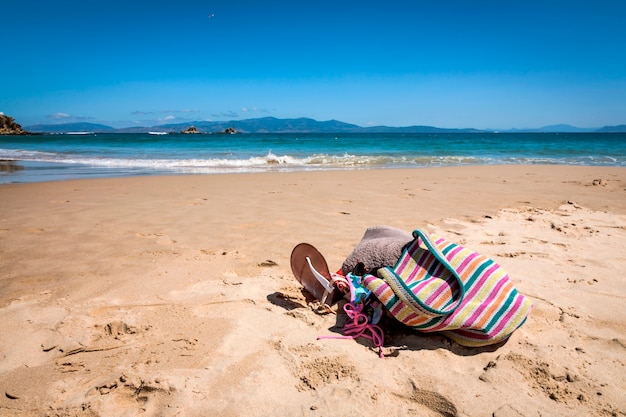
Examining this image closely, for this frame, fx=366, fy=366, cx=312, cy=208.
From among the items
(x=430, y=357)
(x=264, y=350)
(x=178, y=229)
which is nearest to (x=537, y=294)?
(x=430, y=357)

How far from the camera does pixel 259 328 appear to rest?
88.8 inches

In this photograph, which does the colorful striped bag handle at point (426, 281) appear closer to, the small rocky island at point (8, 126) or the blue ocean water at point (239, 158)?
the blue ocean water at point (239, 158)

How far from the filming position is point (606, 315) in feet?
7.70

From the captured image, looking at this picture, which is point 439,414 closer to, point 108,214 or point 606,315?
point 606,315

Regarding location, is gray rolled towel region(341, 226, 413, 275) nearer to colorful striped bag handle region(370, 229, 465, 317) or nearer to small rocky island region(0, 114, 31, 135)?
colorful striped bag handle region(370, 229, 465, 317)

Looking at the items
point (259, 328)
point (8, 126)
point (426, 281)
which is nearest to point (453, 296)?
point (426, 281)

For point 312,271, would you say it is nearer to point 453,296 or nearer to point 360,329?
point 360,329

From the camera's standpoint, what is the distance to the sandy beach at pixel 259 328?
1677 mm

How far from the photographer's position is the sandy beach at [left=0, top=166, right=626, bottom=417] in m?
1.68

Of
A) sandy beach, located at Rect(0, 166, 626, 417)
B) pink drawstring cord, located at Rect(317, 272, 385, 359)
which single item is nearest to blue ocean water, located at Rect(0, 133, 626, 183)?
sandy beach, located at Rect(0, 166, 626, 417)

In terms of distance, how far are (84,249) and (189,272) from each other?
4.30 ft

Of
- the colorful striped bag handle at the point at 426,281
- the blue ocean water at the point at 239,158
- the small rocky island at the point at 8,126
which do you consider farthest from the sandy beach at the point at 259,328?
the small rocky island at the point at 8,126

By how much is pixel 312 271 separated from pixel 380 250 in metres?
0.49

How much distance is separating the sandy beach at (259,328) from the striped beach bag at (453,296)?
13 cm
